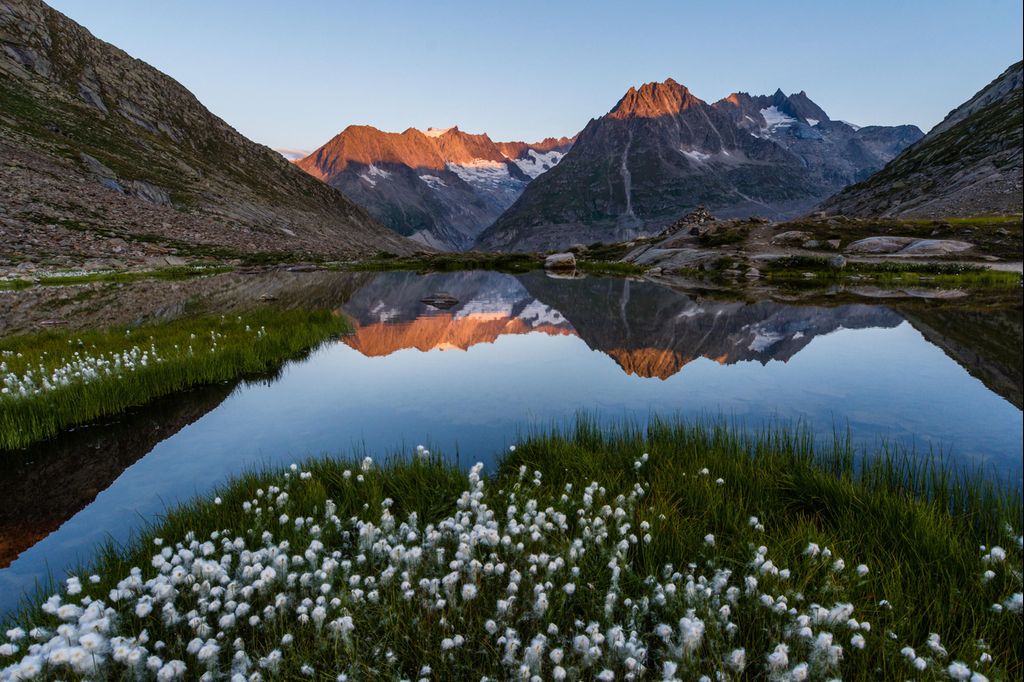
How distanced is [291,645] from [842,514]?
6643 mm

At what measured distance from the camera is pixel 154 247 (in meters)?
76.8

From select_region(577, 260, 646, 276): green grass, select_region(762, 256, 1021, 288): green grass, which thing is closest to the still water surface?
select_region(762, 256, 1021, 288): green grass

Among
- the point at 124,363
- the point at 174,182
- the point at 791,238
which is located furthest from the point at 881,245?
the point at 174,182

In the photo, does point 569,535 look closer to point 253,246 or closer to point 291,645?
point 291,645

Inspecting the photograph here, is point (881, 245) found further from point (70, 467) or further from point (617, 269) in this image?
point (70, 467)

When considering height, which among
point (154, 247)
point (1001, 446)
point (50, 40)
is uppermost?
point (50, 40)

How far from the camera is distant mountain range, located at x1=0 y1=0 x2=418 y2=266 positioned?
229 ft

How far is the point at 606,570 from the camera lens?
5.50 m

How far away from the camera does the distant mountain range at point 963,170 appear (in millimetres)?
84688

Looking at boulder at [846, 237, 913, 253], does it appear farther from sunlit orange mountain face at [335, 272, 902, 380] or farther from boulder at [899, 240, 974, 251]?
sunlit orange mountain face at [335, 272, 902, 380]

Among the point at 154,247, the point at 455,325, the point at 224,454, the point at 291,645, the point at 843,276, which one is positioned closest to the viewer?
the point at 291,645

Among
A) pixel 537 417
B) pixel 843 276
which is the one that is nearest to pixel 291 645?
pixel 537 417

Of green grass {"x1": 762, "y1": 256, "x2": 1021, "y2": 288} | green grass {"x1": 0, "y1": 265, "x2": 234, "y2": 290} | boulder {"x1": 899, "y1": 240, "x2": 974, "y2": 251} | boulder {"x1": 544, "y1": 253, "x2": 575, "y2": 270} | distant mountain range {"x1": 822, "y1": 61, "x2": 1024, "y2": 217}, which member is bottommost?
green grass {"x1": 762, "y1": 256, "x2": 1021, "y2": 288}

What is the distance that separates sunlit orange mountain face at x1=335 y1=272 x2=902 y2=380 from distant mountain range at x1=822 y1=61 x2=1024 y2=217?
74.4 meters
